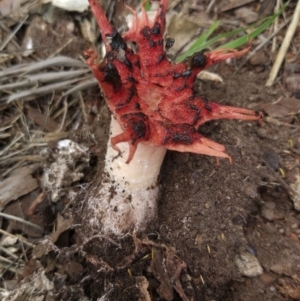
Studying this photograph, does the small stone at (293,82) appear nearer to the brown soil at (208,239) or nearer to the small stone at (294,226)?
the brown soil at (208,239)

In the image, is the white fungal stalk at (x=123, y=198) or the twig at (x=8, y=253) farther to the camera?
the twig at (x=8, y=253)

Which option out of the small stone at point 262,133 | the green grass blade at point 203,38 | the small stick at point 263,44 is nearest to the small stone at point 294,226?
the small stone at point 262,133

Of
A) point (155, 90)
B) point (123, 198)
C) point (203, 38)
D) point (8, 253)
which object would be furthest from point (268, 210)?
point (8, 253)

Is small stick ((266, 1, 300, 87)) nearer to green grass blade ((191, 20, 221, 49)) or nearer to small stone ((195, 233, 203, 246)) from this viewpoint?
green grass blade ((191, 20, 221, 49))

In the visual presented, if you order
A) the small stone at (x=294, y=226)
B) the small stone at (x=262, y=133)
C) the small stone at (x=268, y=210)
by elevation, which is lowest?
the small stone at (x=294, y=226)

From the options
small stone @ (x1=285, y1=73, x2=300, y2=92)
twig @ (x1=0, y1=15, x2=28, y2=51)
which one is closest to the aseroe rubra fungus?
small stone @ (x1=285, y1=73, x2=300, y2=92)

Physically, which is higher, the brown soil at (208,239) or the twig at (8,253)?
the twig at (8,253)
